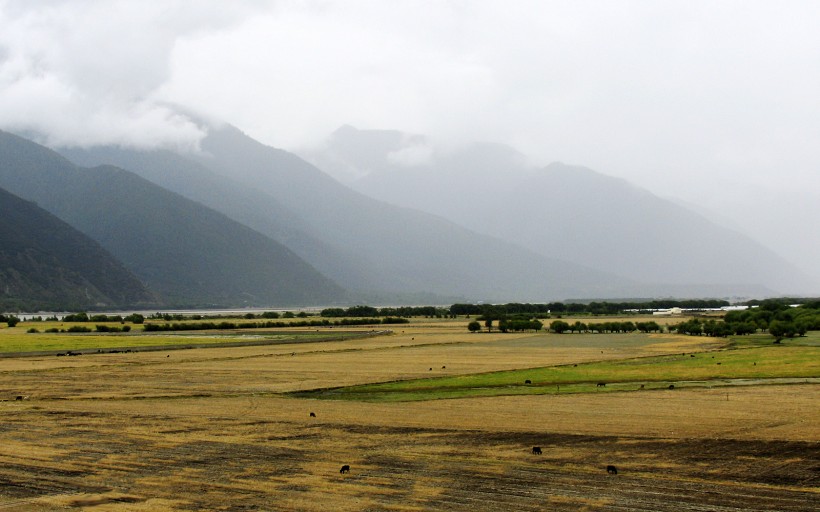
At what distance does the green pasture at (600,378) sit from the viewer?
36.7 meters

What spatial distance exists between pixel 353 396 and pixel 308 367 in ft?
52.7

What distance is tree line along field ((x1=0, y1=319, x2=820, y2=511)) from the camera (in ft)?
57.8

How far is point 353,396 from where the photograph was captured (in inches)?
1420

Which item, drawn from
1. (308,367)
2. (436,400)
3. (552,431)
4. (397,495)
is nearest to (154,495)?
(397,495)

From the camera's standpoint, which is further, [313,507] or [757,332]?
[757,332]

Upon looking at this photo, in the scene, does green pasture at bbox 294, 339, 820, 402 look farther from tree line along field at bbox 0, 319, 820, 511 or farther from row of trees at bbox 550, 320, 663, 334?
row of trees at bbox 550, 320, 663, 334

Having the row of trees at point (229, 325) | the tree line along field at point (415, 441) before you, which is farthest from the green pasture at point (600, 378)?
the row of trees at point (229, 325)

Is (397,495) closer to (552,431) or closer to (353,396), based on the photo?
(552,431)

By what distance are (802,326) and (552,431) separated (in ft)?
224

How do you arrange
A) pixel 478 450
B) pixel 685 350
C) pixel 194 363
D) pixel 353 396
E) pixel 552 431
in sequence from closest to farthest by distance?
pixel 478 450, pixel 552 431, pixel 353 396, pixel 194 363, pixel 685 350

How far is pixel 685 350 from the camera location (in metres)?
62.6

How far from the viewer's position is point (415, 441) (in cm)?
2406

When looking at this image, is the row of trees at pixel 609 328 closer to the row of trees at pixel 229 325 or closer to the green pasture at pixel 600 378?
the row of trees at pixel 229 325

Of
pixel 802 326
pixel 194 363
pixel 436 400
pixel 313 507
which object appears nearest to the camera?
pixel 313 507
